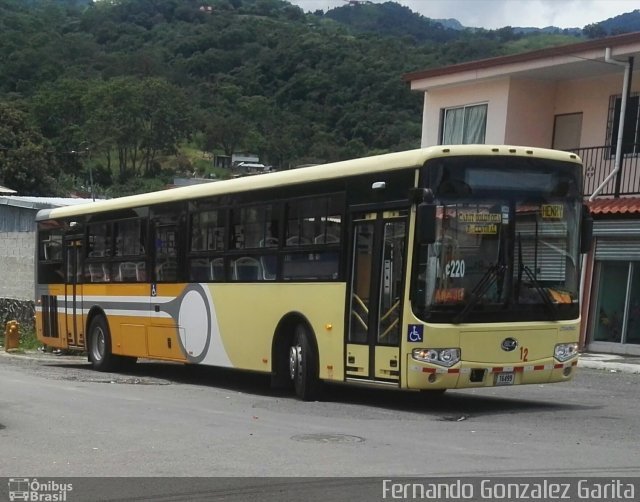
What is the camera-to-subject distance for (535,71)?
2566cm

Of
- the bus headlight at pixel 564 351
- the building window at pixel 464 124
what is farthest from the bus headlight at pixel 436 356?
the building window at pixel 464 124

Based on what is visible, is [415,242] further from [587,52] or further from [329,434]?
[587,52]

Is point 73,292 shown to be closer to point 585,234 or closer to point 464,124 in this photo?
point 585,234

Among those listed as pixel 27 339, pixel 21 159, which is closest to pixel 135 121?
pixel 21 159

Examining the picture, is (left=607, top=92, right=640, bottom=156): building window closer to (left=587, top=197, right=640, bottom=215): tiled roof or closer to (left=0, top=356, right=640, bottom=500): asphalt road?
(left=587, top=197, right=640, bottom=215): tiled roof

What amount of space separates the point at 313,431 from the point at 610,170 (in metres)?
16.0

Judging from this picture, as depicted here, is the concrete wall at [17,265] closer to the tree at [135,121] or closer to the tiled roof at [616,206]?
the tiled roof at [616,206]

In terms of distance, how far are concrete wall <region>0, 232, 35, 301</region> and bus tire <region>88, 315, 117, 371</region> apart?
14.2 meters

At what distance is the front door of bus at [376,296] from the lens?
1236 centimetres

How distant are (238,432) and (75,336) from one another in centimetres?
1118

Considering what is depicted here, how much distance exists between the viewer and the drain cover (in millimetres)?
10367

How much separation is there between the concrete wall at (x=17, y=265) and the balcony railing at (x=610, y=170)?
18176mm

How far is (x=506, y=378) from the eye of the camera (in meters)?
12.4
